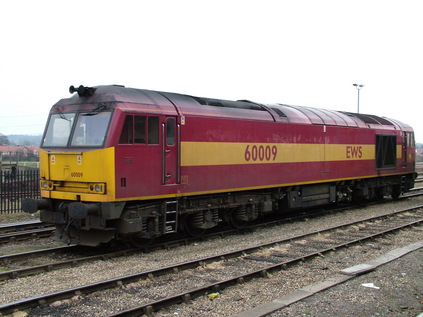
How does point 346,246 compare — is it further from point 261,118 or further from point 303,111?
point 303,111

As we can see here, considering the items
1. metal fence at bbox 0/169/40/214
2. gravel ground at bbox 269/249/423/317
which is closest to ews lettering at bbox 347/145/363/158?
gravel ground at bbox 269/249/423/317

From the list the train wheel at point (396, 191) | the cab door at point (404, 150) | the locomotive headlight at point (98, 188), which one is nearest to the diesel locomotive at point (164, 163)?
the locomotive headlight at point (98, 188)

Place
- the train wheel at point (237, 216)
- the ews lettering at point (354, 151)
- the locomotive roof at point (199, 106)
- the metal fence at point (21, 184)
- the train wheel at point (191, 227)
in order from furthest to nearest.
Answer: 1. the ews lettering at point (354, 151)
2. the metal fence at point (21, 184)
3. the train wheel at point (237, 216)
4. the train wheel at point (191, 227)
5. the locomotive roof at point (199, 106)

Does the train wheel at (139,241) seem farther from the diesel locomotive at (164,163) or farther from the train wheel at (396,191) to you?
the train wheel at (396,191)

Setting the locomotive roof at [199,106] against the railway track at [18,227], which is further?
the railway track at [18,227]

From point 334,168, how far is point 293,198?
257 centimetres

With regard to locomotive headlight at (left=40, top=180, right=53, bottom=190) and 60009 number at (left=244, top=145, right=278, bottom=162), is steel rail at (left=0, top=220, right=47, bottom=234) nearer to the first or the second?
locomotive headlight at (left=40, top=180, right=53, bottom=190)

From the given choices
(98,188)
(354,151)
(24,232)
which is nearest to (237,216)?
(98,188)

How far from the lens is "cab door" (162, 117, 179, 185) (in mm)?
9875

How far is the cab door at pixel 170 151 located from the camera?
9875mm

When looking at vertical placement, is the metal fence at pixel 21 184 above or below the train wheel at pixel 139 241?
above

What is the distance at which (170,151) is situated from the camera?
10.0 meters

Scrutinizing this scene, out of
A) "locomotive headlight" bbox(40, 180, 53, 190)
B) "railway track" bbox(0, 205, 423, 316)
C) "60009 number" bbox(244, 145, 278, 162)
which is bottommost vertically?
"railway track" bbox(0, 205, 423, 316)

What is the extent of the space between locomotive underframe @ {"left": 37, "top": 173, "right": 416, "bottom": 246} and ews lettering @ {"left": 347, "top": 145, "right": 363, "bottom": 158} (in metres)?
1.86
